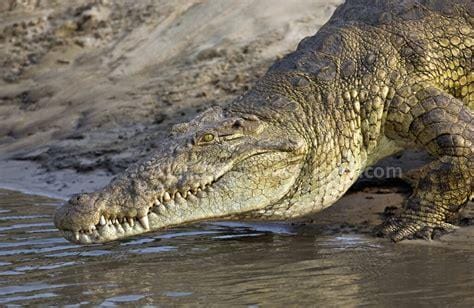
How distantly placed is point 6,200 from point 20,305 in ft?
11.3

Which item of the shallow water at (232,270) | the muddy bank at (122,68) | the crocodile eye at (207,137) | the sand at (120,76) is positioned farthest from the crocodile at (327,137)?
the muddy bank at (122,68)

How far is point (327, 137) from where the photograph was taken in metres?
6.59

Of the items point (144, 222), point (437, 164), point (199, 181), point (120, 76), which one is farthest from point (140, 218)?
point (120, 76)

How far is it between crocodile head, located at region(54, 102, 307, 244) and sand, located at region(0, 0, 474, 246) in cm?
103

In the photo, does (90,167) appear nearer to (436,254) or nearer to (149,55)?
(149,55)

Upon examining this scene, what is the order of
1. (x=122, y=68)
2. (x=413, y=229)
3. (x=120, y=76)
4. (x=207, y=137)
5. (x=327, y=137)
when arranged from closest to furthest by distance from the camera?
(x=207, y=137) < (x=413, y=229) < (x=327, y=137) < (x=120, y=76) < (x=122, y=68)

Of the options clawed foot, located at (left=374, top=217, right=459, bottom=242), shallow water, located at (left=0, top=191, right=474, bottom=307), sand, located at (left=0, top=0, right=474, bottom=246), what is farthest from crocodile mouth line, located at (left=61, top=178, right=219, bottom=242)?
sand, located at (left=0, top=0, right=474, bottom=246)

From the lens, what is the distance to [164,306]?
16.6 ft

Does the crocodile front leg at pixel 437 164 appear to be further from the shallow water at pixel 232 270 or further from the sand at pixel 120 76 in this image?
the sand at pixel 120 76

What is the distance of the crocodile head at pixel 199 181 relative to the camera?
19.1 ft

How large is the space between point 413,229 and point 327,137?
0.82 meters

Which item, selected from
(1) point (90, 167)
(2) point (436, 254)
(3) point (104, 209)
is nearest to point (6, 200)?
(1) point (90, 167)

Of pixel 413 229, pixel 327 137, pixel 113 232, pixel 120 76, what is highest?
pixel 120 76

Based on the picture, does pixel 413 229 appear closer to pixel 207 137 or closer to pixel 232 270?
pixel 232 270
